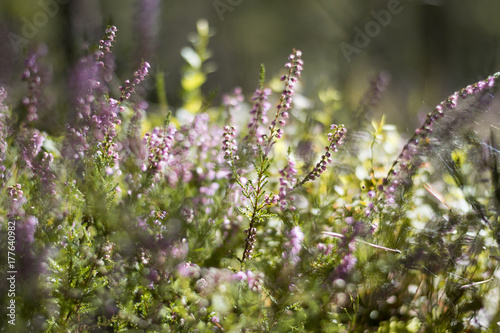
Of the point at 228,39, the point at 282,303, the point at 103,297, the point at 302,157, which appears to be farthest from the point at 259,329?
the point at 228,39

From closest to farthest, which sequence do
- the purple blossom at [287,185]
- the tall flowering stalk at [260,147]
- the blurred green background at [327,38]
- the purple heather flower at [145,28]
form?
the tall flowering stalk at [260,147] → the purple blossom at [287,185] → the purple heather flower at [145,28] → the blurred green background at [327,38]

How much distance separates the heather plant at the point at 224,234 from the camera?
0.97 metres

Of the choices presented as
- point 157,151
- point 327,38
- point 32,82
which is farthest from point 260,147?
point 327,38

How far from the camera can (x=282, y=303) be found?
0.99 m

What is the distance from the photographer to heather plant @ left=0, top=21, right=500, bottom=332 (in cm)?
97

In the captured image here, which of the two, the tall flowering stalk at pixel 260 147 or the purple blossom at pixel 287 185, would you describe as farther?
the purple blossom at pixel 287 185

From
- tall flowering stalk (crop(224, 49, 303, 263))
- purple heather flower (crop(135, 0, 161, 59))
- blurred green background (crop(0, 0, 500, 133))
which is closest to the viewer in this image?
tall flowering stalk (crop(224, 49, 303, 263))

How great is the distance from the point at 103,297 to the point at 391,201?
732 millimetres

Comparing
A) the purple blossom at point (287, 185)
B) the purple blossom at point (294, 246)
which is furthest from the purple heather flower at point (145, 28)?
the purple blossom at point (294, 246)

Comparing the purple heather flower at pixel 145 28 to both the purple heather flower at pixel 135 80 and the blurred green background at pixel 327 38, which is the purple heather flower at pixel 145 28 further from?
the blurred green background at pixel 327 38

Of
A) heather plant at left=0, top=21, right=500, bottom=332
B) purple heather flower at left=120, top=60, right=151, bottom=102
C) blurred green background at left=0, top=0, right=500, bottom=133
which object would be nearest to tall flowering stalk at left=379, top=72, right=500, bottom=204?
heather plant at left=0, top=21, right=500, bottom=332

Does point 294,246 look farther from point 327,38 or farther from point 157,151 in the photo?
point 327,38

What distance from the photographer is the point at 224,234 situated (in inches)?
51.9

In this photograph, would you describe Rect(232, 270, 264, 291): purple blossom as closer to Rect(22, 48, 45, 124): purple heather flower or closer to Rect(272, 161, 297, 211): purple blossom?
Rect(272, 161, 297, 211): purple blossom
